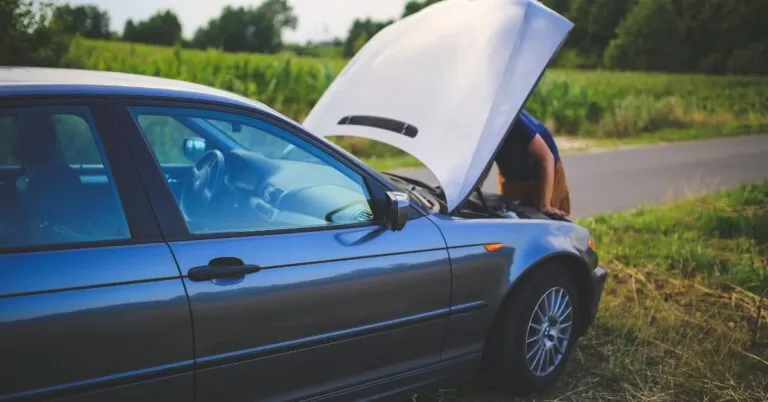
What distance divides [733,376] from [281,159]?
2965mm

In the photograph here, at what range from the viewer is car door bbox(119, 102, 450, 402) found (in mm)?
2574

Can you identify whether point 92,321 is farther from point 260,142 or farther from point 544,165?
point 544,165

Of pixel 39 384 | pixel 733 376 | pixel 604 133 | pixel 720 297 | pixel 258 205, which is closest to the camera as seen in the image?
pixel 39 384

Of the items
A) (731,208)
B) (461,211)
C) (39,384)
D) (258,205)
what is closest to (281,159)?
(258,205)

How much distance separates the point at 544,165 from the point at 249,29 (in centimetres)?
2264

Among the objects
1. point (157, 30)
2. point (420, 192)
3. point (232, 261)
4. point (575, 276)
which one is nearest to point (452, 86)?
point (420, 192)

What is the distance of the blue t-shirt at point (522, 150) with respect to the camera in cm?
498

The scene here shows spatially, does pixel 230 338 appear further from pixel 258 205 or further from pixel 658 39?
pixel 658 39

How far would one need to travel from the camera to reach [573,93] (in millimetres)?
19891

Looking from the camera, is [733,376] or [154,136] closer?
[154,136]

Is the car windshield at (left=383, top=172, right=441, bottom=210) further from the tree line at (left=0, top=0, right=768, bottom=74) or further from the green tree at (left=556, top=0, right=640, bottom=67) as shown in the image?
the green tree at (left=556, top=0, right=640, bottom=67)

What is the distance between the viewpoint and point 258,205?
3.02 m

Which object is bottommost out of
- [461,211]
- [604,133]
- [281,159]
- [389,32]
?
[604,133]

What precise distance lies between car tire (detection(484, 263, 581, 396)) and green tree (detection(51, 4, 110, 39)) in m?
7.20
